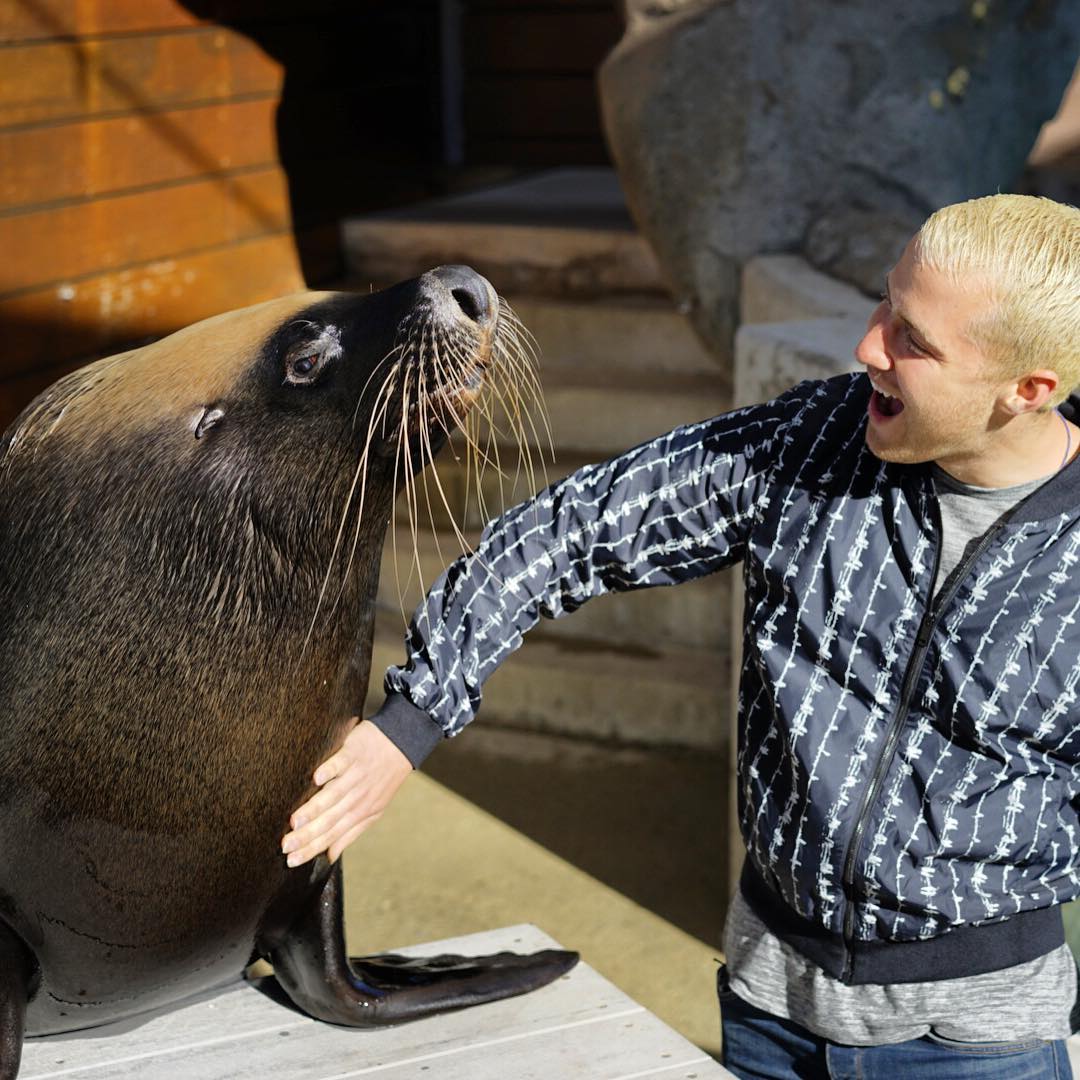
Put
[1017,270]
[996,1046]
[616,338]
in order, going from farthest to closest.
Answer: [616,338] < [996,1046] < [1017,270]

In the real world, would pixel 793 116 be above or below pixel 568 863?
above

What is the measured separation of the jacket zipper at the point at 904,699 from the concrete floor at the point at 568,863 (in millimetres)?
1791

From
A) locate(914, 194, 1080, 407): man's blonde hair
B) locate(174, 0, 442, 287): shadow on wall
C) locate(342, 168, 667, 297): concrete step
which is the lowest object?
locate(342, 168, 667, 297): concrete step

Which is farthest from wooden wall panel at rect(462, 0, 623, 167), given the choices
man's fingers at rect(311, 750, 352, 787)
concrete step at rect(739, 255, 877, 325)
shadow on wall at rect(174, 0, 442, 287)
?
man's fingers at rect(311, 750, 352, 787)

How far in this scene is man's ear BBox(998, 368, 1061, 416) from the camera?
5.24 ft

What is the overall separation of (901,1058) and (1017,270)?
871 mm

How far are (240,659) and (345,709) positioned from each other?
161 millimetres

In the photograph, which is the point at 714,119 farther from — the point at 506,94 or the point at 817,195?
the point at 506,94

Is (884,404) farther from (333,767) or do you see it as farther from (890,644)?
(333,767)

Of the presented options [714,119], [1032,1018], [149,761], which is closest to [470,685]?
[149,761]

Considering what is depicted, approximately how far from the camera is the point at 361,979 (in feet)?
6.99

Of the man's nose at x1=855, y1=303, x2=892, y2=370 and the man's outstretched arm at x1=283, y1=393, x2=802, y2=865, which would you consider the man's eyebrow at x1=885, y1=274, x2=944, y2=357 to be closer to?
the man's nose at x1=855, y1=303, x2=892, y2=370

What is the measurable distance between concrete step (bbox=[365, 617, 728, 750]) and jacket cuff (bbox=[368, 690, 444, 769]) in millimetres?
2954

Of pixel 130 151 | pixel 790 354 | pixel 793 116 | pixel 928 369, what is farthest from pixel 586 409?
pixel 928 369
